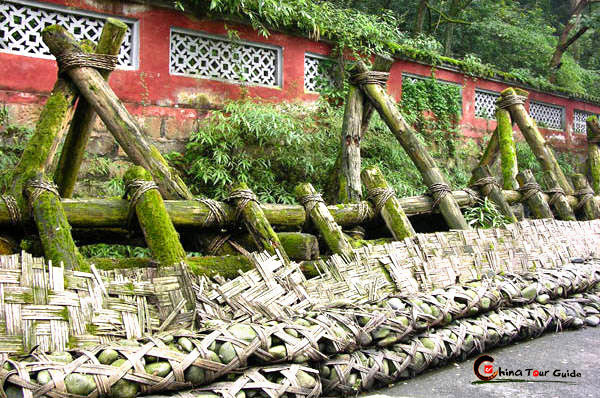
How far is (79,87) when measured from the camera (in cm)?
314

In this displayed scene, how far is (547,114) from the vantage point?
10555 mm

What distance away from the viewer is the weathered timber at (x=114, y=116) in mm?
3141

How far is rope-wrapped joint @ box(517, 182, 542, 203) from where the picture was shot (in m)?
5.27

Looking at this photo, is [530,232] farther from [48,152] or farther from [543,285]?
[48,152]

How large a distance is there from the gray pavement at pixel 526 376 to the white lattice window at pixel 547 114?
24.9ft

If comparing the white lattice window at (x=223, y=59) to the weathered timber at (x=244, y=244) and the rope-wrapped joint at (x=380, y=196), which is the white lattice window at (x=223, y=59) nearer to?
the rope-wrapped joint at (x=380, y=196)

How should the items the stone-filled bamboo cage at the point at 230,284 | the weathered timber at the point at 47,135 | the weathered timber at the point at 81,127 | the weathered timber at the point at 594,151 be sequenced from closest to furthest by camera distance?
the stone-filled bamboo cage at the point at 230,284 → the weathered timber at the point at 47,135 → the weathered timber at the point at 81,127 → the weathered timber at the point at 594,151

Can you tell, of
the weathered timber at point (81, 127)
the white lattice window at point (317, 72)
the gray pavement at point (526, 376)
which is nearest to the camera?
the gray pavement at point (526, 376)

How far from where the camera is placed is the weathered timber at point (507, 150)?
223 inches

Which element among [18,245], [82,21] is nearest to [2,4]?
[82,21]

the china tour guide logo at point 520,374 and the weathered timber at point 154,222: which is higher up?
the weathered timber at point 154,222

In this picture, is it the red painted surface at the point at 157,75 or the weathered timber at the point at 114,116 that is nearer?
the weathered timber at the point at 114,116

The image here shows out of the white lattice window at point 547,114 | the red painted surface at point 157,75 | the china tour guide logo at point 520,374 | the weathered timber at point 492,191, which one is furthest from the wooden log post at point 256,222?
the white lattice window at point 547,114

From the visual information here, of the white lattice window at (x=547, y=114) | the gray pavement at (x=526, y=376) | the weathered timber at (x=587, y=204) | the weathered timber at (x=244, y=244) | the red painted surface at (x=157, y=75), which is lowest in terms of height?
the gray pavement at (x=526, y=376)
